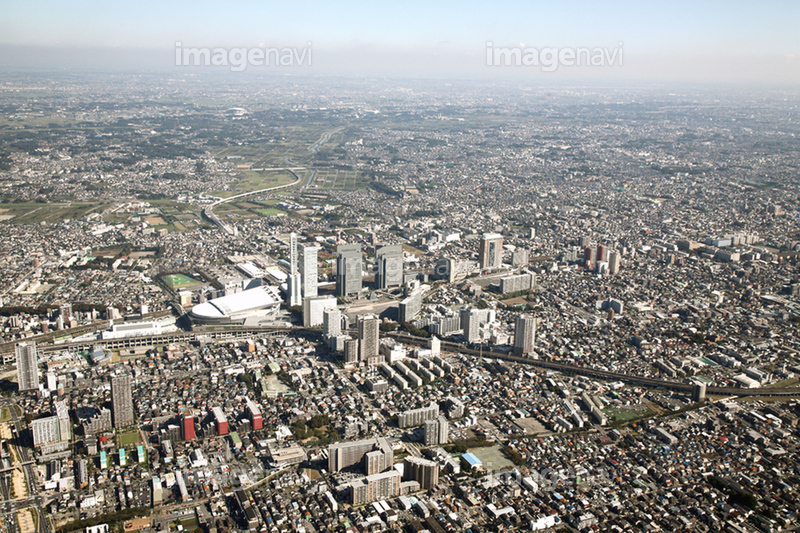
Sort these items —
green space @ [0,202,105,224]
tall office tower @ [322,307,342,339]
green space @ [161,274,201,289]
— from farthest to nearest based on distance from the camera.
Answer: green space @ [0,202,105,224], green space @ [161,274,201,289], tall office tower @ [322,307,342,339]

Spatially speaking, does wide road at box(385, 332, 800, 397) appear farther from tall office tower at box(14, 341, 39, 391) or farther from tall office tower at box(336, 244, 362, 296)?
tall office tower at box(14, 341, 39, 391)

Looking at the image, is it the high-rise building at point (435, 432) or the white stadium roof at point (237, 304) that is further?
the white stadium roof at point (237, 304)

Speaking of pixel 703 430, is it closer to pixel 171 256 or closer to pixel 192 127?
pixel 171 256

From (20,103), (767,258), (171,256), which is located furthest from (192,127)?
(767,258)

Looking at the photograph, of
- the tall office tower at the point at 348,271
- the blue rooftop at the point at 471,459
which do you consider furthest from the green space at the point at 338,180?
the blue rooftop at the point at 471,459

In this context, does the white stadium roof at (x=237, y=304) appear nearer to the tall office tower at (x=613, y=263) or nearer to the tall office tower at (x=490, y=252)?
the tall office tower at (x=490, y=252)

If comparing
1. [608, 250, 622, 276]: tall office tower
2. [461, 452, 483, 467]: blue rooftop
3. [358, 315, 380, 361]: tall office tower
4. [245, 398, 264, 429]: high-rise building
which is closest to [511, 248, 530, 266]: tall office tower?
[608, 250, 622, 276]: tall office tower
